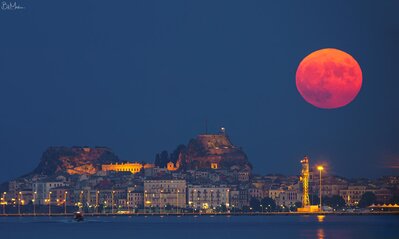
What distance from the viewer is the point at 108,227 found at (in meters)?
157

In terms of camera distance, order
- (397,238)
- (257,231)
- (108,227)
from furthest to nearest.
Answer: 1. (108,227)
2. (257,231)
3. (397,238)

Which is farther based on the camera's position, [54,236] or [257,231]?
[257,231]

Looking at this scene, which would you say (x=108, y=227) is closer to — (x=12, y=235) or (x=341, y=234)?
(x=12, y=235)

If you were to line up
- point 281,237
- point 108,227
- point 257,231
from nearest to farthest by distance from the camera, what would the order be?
point 281,237 < point 257,231 < point 108,227

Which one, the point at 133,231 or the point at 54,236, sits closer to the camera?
the point at 54,236

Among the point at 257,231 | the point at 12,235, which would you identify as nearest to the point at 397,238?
the point at 257,231

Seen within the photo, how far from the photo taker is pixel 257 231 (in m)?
145

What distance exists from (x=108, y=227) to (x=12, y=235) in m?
22.4

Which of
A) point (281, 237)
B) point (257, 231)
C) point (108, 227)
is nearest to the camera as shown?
point (281, 237)

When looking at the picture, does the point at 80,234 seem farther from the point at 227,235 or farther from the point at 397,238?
the point at 397,238

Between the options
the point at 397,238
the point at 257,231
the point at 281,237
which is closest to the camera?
the point at 397,238

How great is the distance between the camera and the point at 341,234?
13112 cm

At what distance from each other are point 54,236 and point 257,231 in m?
23.1

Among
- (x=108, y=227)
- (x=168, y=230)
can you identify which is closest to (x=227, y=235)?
(x=168, y=230)
